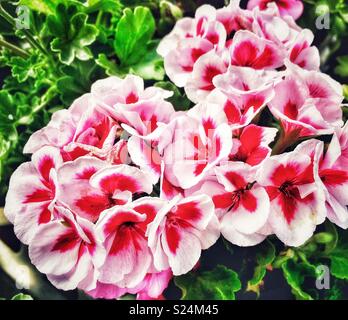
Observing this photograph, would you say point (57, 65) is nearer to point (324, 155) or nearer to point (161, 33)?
point (161, 33)

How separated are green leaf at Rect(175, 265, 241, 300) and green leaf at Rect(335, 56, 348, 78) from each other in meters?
0.41

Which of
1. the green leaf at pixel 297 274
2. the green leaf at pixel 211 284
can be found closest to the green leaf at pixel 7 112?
the green leaf at pixel 211 284

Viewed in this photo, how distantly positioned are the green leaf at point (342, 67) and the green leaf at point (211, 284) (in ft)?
1.35

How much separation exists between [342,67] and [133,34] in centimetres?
37

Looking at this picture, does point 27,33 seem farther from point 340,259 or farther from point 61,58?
point 340,259

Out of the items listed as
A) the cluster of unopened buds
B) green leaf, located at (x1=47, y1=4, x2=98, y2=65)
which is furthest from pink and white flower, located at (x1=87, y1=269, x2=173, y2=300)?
green leaf, located at (x1=47, y1=4, x2=98, y2=65)

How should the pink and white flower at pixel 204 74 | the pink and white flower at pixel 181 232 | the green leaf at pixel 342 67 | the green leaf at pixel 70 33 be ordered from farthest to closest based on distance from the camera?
1. the green leaf at pixel 342 67
2. the green leaf at pixel 70 33
3. the pink and white flower at pixel 204 74
4. the pink and white flower at pixel 181 232

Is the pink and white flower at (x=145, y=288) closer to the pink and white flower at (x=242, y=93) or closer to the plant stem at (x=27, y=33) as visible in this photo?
the pink and white flower at (x=242, y=93)

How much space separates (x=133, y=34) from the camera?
87 cm

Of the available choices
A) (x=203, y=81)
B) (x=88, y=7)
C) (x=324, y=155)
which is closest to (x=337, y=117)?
(x=324, y=155)

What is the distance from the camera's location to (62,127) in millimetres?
696

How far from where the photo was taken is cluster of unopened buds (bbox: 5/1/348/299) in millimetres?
624

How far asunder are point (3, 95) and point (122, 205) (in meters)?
0.39

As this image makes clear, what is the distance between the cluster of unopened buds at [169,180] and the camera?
62 centimetres
